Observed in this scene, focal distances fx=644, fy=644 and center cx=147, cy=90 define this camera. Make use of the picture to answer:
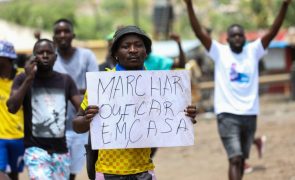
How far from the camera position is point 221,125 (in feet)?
22.9

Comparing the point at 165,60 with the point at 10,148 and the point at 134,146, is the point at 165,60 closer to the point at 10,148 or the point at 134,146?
the point at 10,148

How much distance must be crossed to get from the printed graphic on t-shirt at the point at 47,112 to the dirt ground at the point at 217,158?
3.72 m

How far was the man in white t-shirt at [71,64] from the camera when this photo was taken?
21.0ft

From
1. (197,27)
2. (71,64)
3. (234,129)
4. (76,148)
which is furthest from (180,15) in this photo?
(76,148)

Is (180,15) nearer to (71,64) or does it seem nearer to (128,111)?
(71,64)

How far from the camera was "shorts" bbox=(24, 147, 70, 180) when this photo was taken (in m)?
5.21

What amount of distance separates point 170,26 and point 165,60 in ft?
81.4

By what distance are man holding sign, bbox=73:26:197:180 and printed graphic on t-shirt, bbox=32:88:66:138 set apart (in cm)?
125

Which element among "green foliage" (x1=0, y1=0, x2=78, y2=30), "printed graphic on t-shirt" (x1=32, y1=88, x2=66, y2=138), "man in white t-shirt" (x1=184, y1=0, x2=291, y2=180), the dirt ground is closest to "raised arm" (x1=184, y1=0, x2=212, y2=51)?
"man in white t-shirt" (x1=184, y1=0, x2=291, y2=180)

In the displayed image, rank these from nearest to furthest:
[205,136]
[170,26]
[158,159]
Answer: [158,159] < [205,136] < [170,26]

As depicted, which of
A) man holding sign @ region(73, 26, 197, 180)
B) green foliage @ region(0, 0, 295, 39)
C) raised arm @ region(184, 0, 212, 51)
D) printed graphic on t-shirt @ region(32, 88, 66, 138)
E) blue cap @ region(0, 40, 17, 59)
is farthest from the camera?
green foliage @ region(0, 0, 295, 39)

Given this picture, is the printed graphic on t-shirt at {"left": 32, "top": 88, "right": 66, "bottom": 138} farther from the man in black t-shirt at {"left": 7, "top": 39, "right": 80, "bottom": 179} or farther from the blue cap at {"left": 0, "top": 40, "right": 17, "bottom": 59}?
the blue cap at {"left": 0, "top": 40, "right": 17, "bottom": 59}

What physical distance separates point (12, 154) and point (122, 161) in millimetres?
2523

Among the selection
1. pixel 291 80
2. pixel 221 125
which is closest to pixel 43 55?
pixel 221 125
